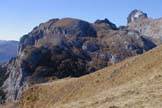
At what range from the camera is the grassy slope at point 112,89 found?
2842 cm

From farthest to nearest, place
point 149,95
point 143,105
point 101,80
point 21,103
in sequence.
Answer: point 21,103 < point 101,80 < point 149,95 < point 143,105

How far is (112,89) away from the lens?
35.2m

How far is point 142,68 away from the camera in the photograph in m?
40.6

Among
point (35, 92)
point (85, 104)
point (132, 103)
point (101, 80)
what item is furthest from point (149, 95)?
point (35, 92)

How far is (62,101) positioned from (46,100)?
4198 millimetres

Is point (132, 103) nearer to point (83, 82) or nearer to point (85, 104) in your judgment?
point (85, 104)

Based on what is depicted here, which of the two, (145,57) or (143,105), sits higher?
(145,57)

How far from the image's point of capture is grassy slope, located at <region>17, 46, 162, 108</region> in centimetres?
2842

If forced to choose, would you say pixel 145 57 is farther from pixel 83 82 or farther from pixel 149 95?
pixel 149 95

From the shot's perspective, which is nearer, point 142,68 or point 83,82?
point 142,68

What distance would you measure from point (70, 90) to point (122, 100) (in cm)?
1723

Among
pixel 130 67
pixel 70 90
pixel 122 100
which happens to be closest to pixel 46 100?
pixel 70 90

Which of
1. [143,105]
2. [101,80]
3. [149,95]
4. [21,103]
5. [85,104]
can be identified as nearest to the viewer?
[143,105]

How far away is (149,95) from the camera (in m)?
27.8
